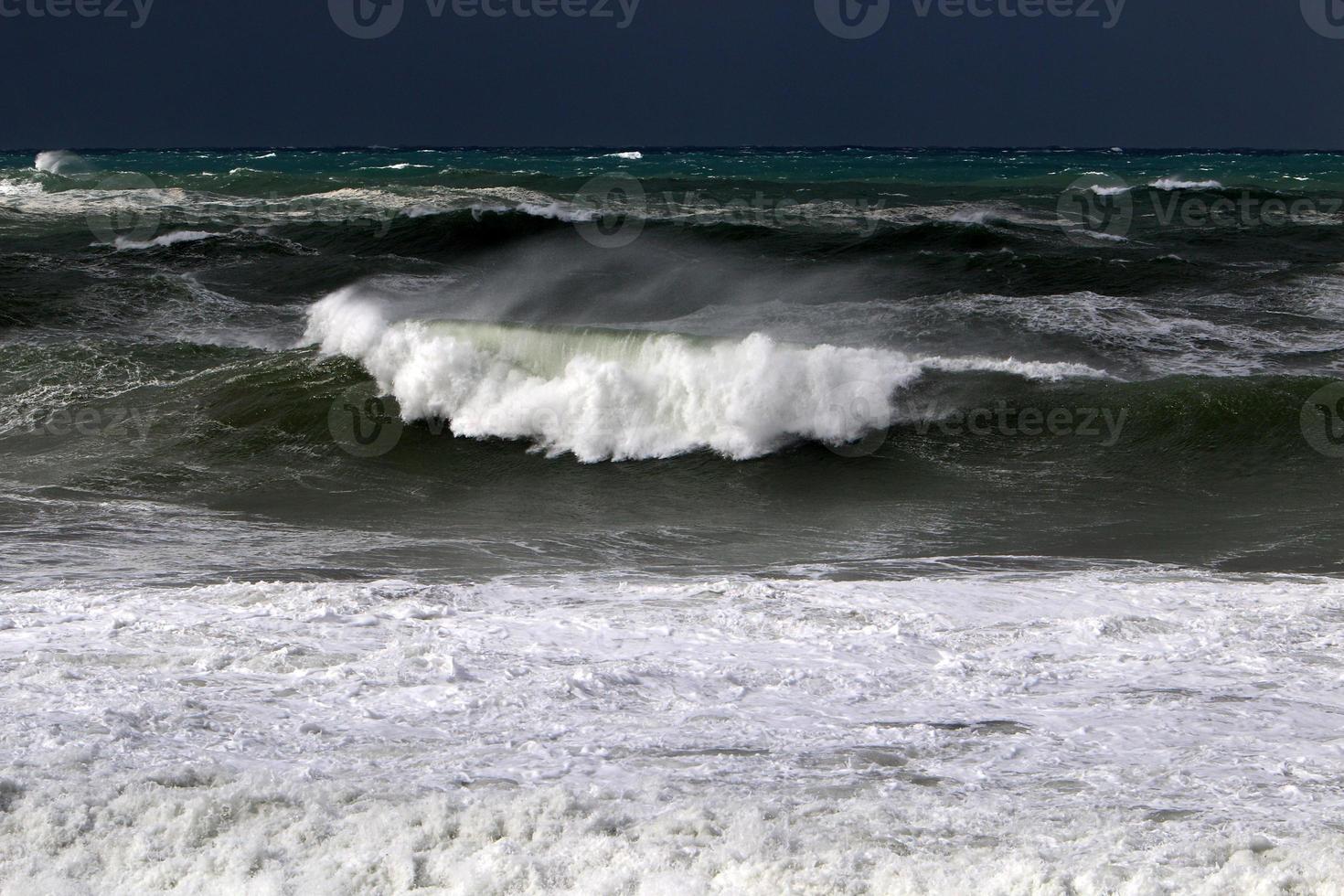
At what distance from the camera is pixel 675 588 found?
6.61 metres

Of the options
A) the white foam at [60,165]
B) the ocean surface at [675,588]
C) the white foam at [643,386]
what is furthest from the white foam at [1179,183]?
the white foam at [60,165]

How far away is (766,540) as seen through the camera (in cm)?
807

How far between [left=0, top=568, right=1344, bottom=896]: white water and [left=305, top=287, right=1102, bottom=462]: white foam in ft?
13.7

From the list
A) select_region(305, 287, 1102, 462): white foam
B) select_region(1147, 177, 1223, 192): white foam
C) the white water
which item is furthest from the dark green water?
select_region(1147, 177, 1223, 192): white foam

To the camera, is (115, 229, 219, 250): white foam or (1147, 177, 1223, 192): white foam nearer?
(115, 229, 219, 250): white foam

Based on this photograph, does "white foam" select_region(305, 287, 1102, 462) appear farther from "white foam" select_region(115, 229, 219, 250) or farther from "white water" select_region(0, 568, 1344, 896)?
"white foam" select_region(115, 229, 219, 250)

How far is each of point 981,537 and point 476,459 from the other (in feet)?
14.1

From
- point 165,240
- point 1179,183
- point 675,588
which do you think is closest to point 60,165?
point 165,240

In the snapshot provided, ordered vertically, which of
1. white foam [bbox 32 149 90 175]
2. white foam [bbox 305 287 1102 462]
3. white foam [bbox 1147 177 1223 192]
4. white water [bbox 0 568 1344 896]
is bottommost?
white water [bbox 0 568 1344 896]

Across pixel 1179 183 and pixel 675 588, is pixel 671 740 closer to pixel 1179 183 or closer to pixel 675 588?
pixel 675 588

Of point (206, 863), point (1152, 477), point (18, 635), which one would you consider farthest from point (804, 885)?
point (1152, 477)

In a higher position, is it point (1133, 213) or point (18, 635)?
point (1133, 213)

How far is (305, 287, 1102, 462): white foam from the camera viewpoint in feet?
34.8

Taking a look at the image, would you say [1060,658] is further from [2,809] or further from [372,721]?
[2,809]
